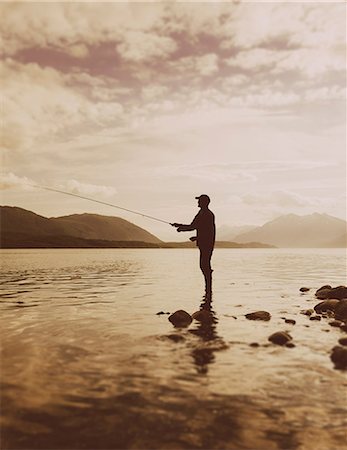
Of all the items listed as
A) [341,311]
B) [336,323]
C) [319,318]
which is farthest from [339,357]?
[341,311]

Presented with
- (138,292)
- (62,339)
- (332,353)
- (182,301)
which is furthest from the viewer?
(138,292)

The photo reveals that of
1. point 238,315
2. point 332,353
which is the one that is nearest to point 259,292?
point 238,315

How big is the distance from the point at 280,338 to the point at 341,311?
215 inches

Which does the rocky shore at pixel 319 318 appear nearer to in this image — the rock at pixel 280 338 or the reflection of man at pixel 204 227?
the rock at pixel 280 338

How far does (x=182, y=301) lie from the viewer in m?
19.2

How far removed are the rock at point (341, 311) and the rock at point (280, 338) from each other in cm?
456

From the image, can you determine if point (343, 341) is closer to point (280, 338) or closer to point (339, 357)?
point (280, 338)

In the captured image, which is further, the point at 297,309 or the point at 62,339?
the point at 297,309

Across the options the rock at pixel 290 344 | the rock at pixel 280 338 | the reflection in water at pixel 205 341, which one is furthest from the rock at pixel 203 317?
the rock at pixel 290 344

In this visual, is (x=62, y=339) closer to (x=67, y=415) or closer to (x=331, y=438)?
(x=67, y=415)

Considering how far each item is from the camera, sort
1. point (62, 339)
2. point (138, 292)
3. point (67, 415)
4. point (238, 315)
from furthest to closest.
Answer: point (138, 292) → point (238, 315) → point (62, 339) → point (67, 415)

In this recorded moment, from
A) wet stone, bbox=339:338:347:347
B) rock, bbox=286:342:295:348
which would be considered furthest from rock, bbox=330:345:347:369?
wet stone, bbox=339:338:347:347

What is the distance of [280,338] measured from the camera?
36.7ft

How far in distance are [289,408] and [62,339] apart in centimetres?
653
